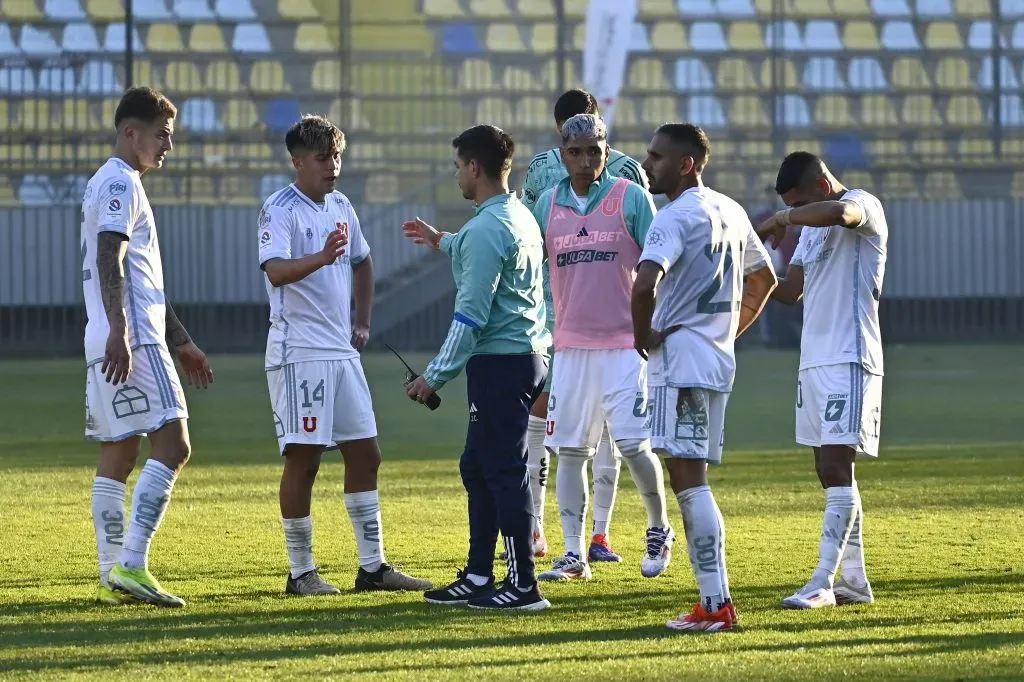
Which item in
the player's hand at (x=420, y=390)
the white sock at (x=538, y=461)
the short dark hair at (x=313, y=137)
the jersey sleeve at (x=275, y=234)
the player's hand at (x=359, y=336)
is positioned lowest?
the white sock at (x=538, y=461)

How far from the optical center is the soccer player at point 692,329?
5.81 meters

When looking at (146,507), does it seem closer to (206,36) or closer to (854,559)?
(854,559)

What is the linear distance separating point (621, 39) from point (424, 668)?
23082 mm

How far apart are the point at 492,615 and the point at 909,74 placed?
2855cm

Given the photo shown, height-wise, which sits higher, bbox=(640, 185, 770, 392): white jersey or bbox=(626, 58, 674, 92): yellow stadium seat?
bbox=(626, 58, 674, 92): yellow stadium seat

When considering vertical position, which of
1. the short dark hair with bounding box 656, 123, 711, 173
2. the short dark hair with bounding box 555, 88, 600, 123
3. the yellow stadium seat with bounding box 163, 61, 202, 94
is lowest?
the short dark hair with bounding box 656, 123, 711, 173

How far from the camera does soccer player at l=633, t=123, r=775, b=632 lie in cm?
581

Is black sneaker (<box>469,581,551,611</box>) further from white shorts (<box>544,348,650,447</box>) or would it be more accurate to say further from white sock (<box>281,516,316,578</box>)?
white shorts (<box>544,348,650,447</box>)

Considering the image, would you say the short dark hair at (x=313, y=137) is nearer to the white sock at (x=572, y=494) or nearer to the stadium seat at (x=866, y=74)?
the white sock at (x=572, y=494)

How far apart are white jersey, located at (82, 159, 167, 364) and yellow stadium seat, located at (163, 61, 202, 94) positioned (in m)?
25.2

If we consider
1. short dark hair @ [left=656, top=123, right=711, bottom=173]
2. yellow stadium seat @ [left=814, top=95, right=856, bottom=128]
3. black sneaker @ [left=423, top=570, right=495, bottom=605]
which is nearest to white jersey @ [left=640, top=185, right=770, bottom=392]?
A: short dark hair @ [left=656, top=123, right=711, bottom=173]

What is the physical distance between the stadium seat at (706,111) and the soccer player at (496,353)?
83.9 ft

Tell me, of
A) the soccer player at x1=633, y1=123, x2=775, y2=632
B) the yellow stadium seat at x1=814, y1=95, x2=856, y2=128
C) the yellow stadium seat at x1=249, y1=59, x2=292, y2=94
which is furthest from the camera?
the yellow stadium seat at x1=814, y1=95, x2=856, y2=128

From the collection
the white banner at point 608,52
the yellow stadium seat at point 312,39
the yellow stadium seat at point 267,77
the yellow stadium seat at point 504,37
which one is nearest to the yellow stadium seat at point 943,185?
the white banner at point 608,52
